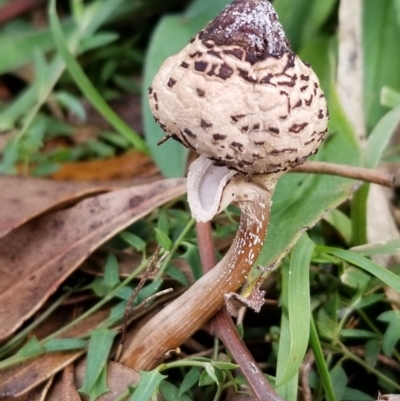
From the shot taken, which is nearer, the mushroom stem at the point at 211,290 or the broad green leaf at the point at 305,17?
the mushroom stem at the point at 211,290

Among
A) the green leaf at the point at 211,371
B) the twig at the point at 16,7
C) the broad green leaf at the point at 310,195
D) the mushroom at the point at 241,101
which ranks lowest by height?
the green leaf at the point at 211,371

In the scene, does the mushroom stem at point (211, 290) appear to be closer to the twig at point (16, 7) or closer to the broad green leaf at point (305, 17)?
the broad green leaf at point (305, 17)

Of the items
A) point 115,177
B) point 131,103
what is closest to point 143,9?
point 131,103

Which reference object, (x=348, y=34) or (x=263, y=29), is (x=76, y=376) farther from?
(x=348, y=34)

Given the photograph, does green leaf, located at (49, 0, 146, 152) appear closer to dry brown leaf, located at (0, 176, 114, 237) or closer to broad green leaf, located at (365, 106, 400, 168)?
dry brown leaf, located at (0, 176, 114, 237)

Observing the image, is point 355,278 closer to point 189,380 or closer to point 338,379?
point 338,379

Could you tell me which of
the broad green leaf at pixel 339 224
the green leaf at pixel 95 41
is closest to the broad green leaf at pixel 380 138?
the broad green leaf at pixel 339 224

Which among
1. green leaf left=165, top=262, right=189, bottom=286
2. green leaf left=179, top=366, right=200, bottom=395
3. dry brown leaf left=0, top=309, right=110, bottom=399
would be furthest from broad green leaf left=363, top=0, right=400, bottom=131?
dry brown leaf left=0, top=309, right=110, bottom=399

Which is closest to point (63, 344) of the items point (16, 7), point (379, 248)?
point (379, 248)
